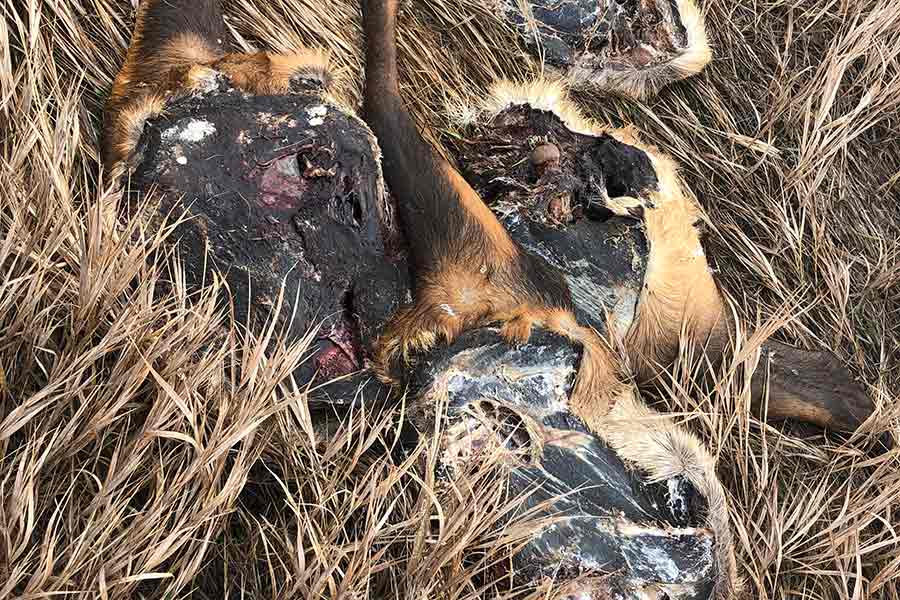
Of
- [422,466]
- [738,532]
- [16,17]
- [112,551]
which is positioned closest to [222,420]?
[112,551]

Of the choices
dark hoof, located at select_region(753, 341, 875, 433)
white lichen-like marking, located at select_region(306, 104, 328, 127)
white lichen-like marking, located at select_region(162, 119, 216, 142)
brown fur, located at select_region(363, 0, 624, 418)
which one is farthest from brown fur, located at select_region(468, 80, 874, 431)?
white lichen-like marking, located at select_region(162, 119, 216, 142)

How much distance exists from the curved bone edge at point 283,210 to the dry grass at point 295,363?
10 cm

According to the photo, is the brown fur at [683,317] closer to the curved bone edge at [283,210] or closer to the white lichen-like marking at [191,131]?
the curved bone edge at [283,210]

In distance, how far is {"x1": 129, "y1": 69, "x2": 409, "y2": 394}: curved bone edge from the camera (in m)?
1.71

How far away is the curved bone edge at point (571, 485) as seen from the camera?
162cm

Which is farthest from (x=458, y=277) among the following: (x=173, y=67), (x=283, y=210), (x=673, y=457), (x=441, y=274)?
(x=173, y=67)

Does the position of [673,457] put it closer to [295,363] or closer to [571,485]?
[571,485]

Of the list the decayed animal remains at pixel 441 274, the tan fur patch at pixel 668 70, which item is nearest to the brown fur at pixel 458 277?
the decayed animal remains at pixel 441 274

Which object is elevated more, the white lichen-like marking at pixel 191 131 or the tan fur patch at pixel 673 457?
the white lichen-like marking at pixel 191 131

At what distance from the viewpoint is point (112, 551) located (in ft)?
4.54

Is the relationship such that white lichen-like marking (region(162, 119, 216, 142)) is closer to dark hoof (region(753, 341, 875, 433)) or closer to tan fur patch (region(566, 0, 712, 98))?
tan fur patch (region(566, 0, 712, 98))

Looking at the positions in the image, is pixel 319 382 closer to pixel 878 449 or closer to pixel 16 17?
pixel 16 17

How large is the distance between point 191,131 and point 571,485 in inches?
40.2

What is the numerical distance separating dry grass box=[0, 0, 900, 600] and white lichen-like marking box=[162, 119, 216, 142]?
185mm
